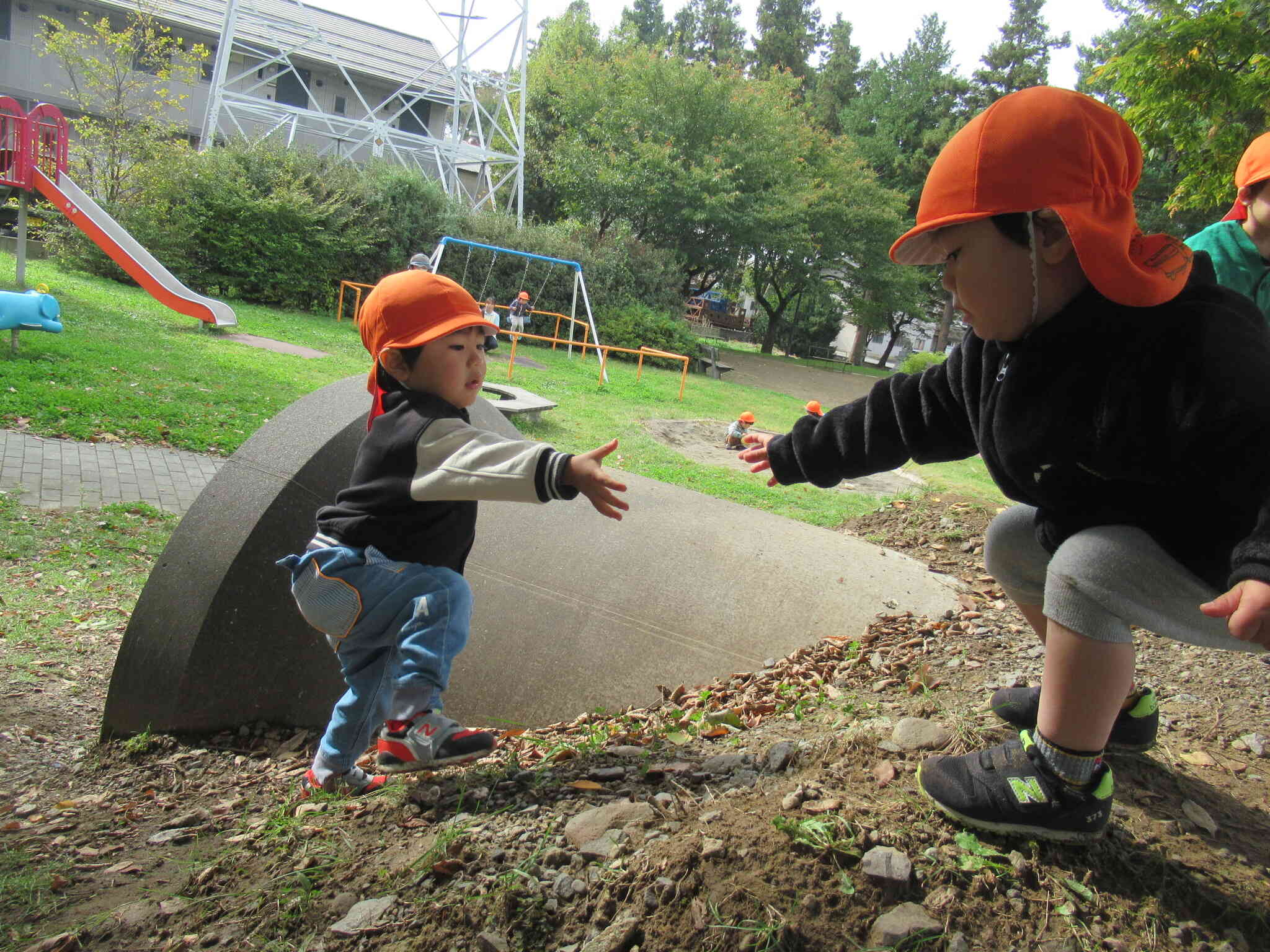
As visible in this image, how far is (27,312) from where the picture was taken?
8.66 meters

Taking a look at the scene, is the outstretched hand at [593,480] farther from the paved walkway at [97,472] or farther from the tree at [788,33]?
the tree at [788,33]

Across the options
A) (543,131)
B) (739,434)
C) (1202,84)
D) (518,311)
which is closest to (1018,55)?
(543,131)

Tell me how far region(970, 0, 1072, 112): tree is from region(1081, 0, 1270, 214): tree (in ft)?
122

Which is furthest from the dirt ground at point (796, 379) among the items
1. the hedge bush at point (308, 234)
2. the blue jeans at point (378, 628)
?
the blue jeans at point (378, 628)

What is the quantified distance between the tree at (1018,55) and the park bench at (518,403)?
37962 mm

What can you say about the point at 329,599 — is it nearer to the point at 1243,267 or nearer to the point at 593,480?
the point at 593,480

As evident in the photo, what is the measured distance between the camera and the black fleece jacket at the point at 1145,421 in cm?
160

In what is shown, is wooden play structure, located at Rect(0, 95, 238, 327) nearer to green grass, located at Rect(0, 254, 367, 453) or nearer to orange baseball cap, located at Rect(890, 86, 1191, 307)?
green grass, located at Rect(0, 254, 367, 453)

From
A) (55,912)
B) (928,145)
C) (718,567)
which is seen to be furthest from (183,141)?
(928,145)

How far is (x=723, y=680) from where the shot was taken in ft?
11.5

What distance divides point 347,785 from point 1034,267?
7.43 ft

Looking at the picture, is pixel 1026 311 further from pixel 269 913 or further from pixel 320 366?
pixel 320 366

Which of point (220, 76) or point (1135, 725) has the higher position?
point (220, 76)

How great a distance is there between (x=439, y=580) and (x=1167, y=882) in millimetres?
1884
